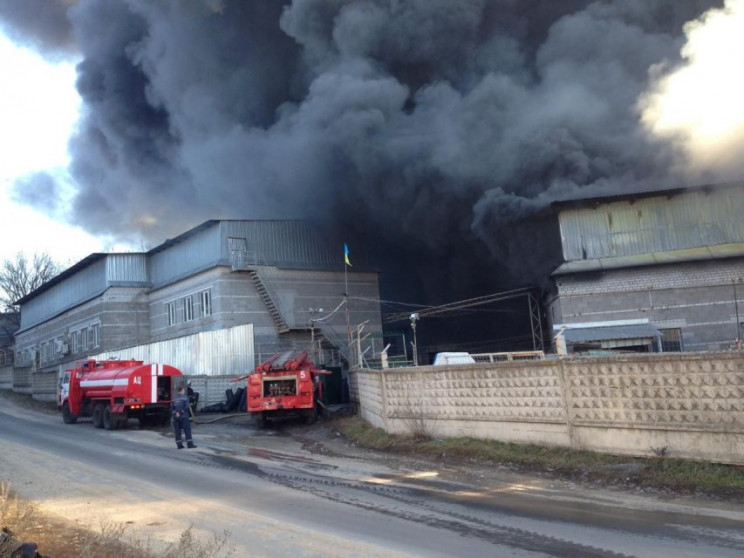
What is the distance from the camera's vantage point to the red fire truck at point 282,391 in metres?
18.9

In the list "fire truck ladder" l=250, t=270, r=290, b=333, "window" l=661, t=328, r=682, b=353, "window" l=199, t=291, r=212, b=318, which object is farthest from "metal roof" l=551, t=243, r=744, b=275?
"window" l=199, t=291, r=212, b=318

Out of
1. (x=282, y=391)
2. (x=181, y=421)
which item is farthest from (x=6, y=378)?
(x=181, y=421)

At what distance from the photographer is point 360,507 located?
7.77 metres

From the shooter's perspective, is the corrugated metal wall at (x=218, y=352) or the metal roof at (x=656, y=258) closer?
the metal roof at (x=656, y=258)

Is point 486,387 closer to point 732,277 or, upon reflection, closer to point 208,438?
point 208,438

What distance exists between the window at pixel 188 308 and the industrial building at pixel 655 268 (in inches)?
770

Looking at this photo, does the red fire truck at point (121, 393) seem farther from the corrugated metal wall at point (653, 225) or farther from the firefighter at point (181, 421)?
the corrugated metal wall at point (653, 225)

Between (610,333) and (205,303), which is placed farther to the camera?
(205,303)

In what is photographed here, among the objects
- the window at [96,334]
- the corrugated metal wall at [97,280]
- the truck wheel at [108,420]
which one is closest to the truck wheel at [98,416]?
the truck wheel at [108,420]

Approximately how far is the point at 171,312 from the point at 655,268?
988 inches

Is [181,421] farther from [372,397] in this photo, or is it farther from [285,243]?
[285,243]

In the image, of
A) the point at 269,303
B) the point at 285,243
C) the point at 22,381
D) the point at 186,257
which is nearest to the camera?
the point at 269,303

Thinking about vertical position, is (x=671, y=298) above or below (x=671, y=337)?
above

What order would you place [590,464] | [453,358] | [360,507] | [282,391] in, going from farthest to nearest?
[282,391] < [453,358] < [590,464] < [360,507]
